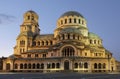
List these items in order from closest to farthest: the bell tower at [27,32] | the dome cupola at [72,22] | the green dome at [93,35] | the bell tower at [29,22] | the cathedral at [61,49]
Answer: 1. the cathedral at [61,49]
2. the dome cupola at [72,22]
3. the green dome at [93,35]
4. the bell tower at [27,32]
5. the bell tower at [29,22]

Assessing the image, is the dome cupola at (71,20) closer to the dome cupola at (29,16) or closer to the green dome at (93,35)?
the green dome at (93,35)

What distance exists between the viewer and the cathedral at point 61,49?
74500 mm

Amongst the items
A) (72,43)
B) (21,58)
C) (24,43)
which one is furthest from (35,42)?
(72,43)

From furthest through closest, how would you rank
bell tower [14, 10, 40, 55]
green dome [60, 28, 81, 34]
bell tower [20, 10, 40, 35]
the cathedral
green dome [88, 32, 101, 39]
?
bell tower [20, 10, 40, 35], bell tower [14, 10, 40, 55], green dome [88, 32, 101, 39], green dome [60, 28, 81, 34], the cathedral

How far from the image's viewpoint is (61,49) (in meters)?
75.7

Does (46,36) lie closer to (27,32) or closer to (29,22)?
(27,32)

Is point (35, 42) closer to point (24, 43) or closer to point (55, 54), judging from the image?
point (24, 43)

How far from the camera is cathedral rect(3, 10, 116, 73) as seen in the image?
2933 inches

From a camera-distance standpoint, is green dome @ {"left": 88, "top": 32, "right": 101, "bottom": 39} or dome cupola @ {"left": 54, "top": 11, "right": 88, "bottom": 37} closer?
dome cupola @ {"left": 54, "top": 11, "right": 88, "bottom": 37}

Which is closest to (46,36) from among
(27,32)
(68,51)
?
(27,32)

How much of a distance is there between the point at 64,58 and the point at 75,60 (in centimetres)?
336

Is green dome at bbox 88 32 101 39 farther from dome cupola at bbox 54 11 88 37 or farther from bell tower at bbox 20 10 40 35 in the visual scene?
bell tower at bbox 20 10 40 35

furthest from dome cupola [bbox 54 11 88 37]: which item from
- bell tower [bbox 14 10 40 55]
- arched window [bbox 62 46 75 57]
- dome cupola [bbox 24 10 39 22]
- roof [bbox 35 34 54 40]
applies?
arched window [bbox 62 46 75 57]

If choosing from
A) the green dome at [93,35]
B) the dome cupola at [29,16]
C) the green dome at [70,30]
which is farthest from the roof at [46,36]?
the green dome at [93,35]
